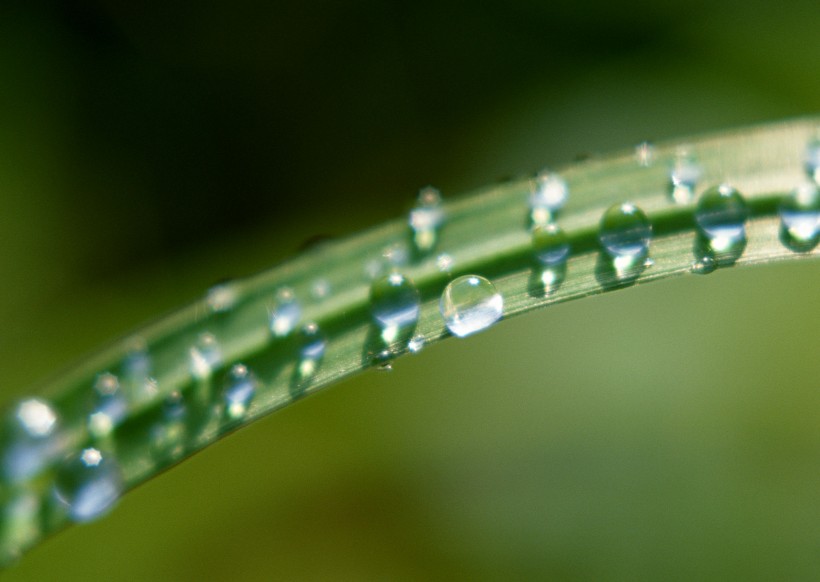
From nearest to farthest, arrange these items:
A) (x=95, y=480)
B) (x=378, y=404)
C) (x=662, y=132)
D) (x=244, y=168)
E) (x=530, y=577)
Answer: (x=95, y=480)
(x=530, y=577)
(x=378, y=404)
(x=662, y=132)
(x=244, y=168)

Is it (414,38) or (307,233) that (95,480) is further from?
(414,38)

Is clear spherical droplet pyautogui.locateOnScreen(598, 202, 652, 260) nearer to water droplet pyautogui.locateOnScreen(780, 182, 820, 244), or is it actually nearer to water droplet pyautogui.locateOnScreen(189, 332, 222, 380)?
water droplet pyautogui.locateOnScreen(780, 182, 820, 244)

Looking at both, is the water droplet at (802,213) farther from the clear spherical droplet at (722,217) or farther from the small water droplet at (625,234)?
the small water droplet at (625,234)

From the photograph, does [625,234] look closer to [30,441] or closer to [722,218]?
[722,218]

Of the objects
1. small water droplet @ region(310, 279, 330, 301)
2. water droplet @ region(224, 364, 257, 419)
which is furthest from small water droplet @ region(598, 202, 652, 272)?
water droplet @ region(224, 364, 257, 419)

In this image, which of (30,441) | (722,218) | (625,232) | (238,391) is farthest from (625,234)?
(30,441)

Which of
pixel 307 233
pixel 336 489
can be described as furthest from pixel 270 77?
pixel 336 489
